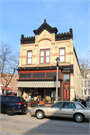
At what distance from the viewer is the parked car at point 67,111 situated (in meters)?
9.21

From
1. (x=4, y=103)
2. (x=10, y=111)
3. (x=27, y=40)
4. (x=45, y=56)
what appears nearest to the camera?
(x=10, y=111)

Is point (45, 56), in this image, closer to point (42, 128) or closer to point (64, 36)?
point (64, 36)

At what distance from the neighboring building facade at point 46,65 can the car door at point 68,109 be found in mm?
7378

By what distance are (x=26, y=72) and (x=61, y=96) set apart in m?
6.21

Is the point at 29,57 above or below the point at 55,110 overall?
above

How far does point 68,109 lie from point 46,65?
34.2 ft

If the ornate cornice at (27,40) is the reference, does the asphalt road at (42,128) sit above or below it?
below

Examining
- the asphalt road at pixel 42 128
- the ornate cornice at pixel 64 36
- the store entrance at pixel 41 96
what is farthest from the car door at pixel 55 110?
the ornate cornice at pixel 64 36

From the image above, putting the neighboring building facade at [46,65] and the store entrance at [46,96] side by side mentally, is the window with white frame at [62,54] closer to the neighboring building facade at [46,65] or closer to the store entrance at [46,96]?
the neighboring building facade at [46,65]

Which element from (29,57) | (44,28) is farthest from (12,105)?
(44,28)

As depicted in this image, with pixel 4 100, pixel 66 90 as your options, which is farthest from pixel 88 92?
pixel 4 100

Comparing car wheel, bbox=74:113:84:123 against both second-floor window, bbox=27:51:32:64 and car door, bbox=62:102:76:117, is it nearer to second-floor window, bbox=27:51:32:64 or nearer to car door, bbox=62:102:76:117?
car door, bbox=62:102:76:117

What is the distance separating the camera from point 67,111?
31.2 ft

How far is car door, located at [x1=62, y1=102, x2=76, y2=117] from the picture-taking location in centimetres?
941
